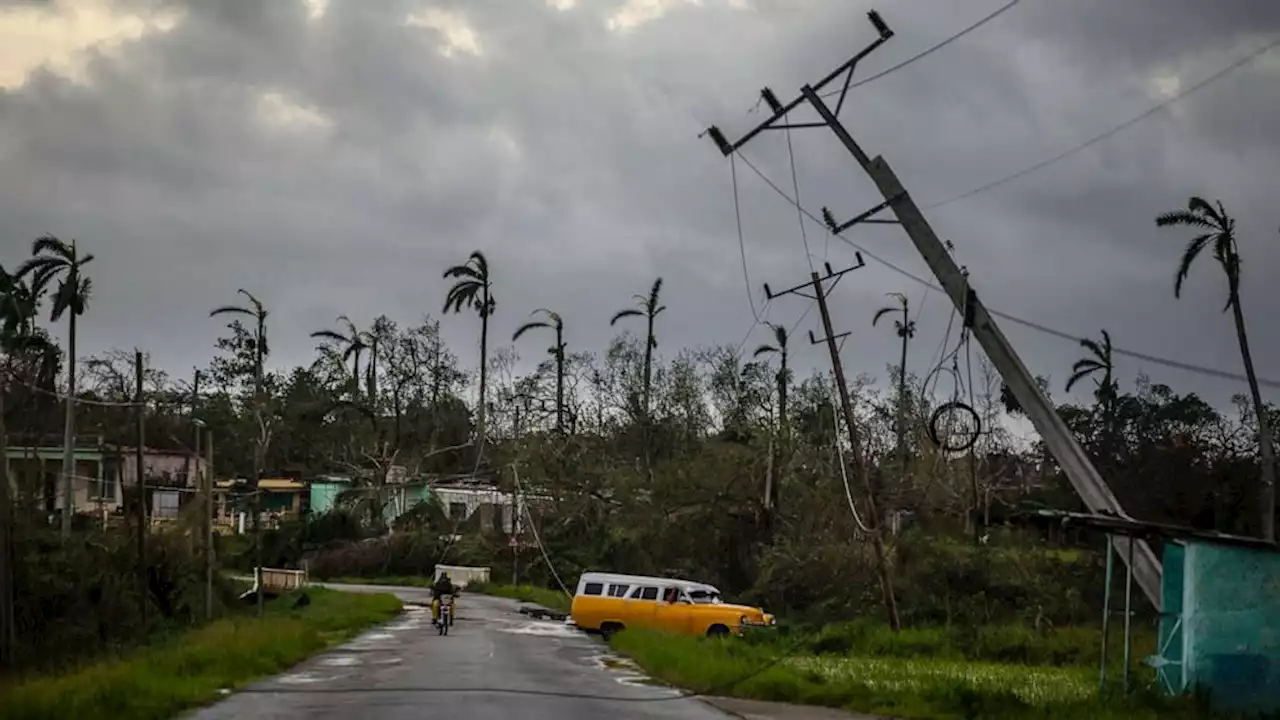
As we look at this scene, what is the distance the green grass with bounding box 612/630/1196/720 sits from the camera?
18.3 metres

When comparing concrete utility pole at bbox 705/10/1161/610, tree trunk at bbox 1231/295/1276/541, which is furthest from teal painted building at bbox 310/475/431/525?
concrete utility pole at bbox 705/10/1161/610

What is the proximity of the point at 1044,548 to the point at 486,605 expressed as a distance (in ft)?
68.1

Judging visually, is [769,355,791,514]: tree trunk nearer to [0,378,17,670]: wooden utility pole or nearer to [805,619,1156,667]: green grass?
[805,619,1156,667]: green grass

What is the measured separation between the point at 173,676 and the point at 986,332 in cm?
1365

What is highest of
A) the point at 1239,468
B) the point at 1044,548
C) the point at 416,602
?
the point at 1239,468

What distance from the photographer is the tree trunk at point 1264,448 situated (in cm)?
3691

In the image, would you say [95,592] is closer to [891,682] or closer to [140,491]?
[140,491]

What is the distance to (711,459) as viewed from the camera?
53500 mm

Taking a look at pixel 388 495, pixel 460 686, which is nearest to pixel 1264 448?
pixel 460 686

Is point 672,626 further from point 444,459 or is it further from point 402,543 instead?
point 444,459

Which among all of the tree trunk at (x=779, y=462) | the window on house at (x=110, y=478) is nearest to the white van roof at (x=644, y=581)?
the tree trunk at (x=779, y=462)

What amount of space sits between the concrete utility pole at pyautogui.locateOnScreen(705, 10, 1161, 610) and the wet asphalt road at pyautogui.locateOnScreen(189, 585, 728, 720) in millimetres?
6649

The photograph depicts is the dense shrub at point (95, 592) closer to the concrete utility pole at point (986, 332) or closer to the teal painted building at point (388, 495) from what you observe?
the concrete utility pole at point (986, 332)

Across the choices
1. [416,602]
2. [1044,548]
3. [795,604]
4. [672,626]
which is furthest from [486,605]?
[1044,548]
